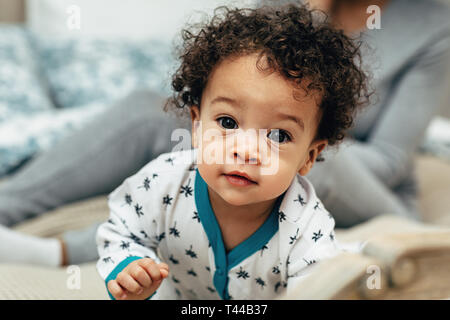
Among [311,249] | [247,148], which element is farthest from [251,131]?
[311,249]

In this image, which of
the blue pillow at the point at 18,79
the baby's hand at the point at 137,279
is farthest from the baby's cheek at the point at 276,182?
the blue pillow at the point at 18,79

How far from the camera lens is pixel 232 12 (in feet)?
1.22

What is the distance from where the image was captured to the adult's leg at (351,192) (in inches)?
25.3

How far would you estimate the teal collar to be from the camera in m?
0.40

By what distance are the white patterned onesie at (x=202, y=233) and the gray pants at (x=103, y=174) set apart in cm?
A: 22

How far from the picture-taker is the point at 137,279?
1.22 ft

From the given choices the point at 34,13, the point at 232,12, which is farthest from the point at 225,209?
the point at 34,13

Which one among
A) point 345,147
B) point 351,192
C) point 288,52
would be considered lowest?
point 351,192

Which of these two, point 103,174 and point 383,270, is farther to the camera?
point 103,174

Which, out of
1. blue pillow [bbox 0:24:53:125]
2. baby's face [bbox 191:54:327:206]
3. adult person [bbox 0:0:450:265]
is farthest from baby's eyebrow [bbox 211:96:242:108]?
blue pillow [bbox 0:24:53:125]

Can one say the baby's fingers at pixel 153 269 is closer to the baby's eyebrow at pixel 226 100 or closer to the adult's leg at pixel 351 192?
the baby's eyebrow at pixel 226 100

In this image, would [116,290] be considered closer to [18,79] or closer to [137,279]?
[137,279]

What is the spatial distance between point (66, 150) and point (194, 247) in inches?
16.7

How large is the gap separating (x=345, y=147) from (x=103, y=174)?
351 mm
